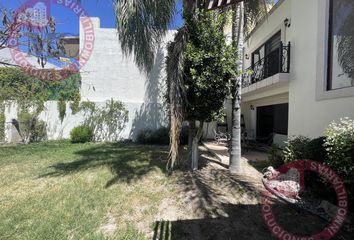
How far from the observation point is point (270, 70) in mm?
10656

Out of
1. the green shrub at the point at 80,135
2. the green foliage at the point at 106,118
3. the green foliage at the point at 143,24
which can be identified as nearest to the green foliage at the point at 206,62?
the green foliage at the point at 143,24

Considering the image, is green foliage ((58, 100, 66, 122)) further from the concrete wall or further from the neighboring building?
the concrete wall

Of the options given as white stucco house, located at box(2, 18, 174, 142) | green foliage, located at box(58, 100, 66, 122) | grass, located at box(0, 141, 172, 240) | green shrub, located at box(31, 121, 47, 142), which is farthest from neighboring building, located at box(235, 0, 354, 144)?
green shrub, located at box(31, 121, 47, 142)

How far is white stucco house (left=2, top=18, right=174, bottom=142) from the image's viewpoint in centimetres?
1443

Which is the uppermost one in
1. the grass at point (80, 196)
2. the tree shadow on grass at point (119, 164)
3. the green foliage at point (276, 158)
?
the green foliage at point (276, 158)

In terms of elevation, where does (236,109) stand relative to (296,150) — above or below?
above

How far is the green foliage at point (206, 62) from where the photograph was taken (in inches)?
241

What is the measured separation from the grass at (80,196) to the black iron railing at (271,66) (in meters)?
4.32

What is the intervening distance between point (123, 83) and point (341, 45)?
443 inches

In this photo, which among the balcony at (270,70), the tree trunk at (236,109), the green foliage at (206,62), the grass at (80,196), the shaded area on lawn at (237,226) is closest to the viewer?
the shaded area on lawn at (237,226)

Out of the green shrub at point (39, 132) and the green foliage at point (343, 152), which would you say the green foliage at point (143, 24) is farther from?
the green shrub at point (39, 132)

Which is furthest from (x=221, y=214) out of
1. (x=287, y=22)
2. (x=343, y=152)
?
(x=287, y=22)

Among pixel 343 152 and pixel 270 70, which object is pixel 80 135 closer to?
pixel 270 70

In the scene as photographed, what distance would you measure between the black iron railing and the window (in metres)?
2.04
